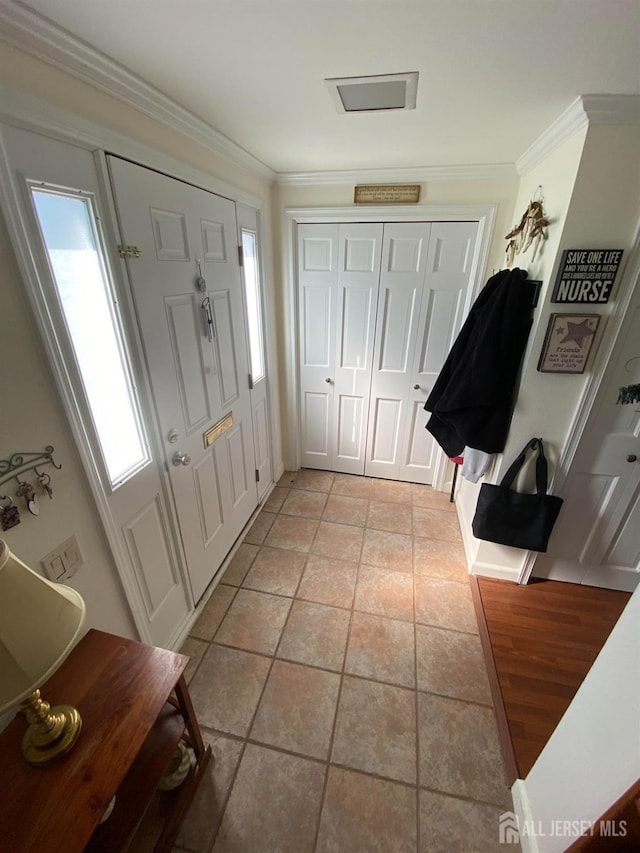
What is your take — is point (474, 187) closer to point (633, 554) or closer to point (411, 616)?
point (633, 554)

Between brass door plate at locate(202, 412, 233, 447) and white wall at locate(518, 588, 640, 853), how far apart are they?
1.74 m

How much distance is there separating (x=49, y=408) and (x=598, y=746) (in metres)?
1.76

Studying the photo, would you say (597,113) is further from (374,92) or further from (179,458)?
(179,458)

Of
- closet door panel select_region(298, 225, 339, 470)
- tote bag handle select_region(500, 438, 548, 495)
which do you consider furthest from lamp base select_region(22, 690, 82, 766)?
closet door panel select_region(298, 225, 339, 470)

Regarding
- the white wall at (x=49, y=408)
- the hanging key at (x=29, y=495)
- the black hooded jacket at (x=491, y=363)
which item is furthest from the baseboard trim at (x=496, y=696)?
the hanging key at (x=29, y=495)

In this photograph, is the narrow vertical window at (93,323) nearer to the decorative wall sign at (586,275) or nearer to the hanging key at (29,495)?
the hanging key at (29,495)

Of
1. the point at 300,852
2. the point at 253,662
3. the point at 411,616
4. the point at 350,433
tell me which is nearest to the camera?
the point at 300,852

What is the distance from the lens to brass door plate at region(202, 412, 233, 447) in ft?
6.05

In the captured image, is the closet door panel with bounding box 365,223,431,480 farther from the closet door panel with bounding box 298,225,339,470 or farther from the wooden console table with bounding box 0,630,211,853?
the wooden console table with bounding box 0,630,211,853

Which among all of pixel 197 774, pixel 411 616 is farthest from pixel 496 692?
pixel 197 774

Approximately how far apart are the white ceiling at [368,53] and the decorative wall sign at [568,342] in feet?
2.55

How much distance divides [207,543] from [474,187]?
2718mm

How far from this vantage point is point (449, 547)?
237cm

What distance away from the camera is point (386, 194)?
228cm
